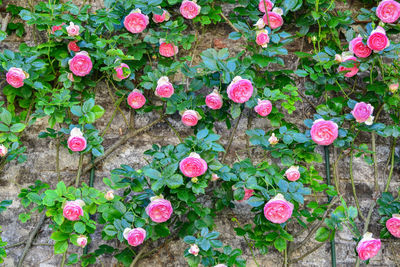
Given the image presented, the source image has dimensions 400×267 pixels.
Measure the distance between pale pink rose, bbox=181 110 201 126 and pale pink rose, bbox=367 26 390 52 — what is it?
36.8 inches

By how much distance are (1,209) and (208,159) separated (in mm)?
989

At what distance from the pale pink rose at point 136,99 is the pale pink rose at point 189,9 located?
0.50 m

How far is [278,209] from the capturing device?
6.35 feet

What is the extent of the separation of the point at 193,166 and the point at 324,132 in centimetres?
66

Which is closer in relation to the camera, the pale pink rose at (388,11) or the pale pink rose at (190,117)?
the pale pink rose at (190,117)

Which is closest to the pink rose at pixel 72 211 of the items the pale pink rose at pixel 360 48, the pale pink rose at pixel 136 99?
the pale pink rose at pixel 136 99

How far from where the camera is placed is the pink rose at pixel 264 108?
217cm

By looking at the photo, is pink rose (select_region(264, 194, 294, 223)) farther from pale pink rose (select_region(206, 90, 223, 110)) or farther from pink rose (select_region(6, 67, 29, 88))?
pink rose (select_region(6, 67, 29, 88))

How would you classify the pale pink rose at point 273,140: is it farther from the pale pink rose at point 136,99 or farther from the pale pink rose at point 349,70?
the pale pink rose at point 136,99

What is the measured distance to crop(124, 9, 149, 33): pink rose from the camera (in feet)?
7.36

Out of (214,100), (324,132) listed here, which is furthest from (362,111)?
(214,100)

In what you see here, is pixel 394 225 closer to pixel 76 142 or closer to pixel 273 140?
pixel 273 140

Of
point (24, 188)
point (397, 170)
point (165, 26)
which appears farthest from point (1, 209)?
point (397, 170)

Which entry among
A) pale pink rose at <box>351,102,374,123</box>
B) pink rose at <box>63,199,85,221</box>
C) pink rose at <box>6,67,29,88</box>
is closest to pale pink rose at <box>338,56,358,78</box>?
pale pink rose at <box>351,102,374,123</box>
